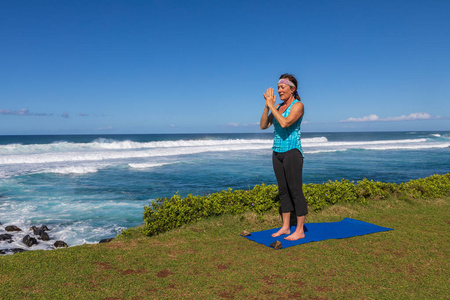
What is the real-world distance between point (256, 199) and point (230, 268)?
2.66m

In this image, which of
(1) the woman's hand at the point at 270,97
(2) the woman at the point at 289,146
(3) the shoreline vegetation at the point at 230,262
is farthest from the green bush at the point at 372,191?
(1) the woman's hand at the point at 270,97

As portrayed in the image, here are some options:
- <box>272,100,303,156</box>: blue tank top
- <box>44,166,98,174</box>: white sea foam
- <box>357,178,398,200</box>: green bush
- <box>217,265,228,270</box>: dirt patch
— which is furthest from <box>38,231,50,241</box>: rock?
<box>44,166,98,174</box>: white sea foam

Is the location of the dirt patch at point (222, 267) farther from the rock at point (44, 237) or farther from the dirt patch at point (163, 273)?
the rock at point (44, 237)

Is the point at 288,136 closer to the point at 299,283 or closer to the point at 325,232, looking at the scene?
the point at 325,232

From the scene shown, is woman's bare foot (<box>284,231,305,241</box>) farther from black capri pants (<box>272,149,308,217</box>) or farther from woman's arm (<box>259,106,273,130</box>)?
woman's arm (<box>259,106,273,130</box>)

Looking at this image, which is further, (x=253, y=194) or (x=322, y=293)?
(x=253, y=194)

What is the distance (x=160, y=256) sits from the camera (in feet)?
15.7

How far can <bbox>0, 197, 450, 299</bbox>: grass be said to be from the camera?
144 inches

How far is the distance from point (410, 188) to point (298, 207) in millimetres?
5167

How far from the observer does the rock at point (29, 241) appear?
8.05m

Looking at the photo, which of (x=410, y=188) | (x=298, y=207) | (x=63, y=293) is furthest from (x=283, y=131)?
(x=410, y=188)

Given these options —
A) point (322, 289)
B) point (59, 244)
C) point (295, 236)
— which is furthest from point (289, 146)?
point (59, 244)

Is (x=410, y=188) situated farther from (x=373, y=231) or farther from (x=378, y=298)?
(x=378, y=298)

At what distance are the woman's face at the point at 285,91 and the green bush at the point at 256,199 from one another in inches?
96.7
